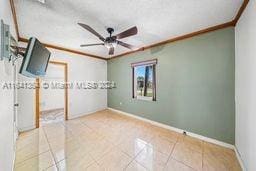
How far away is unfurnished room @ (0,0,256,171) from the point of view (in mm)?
1594

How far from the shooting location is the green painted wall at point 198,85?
223cm

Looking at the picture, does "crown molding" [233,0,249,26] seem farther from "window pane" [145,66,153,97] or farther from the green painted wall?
"window pane" [145,66,153,97]

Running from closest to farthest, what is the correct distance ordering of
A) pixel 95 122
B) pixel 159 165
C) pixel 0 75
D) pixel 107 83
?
pixel 0 75
pixel 159 165
pixel 95 122
pixel 107 83

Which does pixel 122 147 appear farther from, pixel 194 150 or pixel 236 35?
pixel 236 35

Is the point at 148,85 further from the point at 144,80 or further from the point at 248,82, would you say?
the point at 248,82

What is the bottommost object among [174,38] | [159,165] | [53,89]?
[159,165]

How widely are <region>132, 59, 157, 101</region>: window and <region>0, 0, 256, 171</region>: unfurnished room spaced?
0.11 ft

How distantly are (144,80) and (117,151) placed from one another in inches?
92.9

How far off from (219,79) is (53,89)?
6786mm

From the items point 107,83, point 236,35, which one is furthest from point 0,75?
point 107,83

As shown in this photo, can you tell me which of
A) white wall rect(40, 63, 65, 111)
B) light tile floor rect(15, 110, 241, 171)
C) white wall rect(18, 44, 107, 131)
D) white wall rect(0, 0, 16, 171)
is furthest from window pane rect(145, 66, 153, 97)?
white wall rect(40, 63, 65, 111)

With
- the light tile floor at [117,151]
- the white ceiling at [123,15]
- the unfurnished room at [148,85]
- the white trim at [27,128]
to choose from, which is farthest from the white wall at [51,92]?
the white ceiling at [123,15]

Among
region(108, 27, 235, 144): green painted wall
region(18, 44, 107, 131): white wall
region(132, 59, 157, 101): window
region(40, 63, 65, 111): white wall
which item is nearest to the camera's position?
region(108, 27, 235, 144): green painted wall

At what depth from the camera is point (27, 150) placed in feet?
7.15
